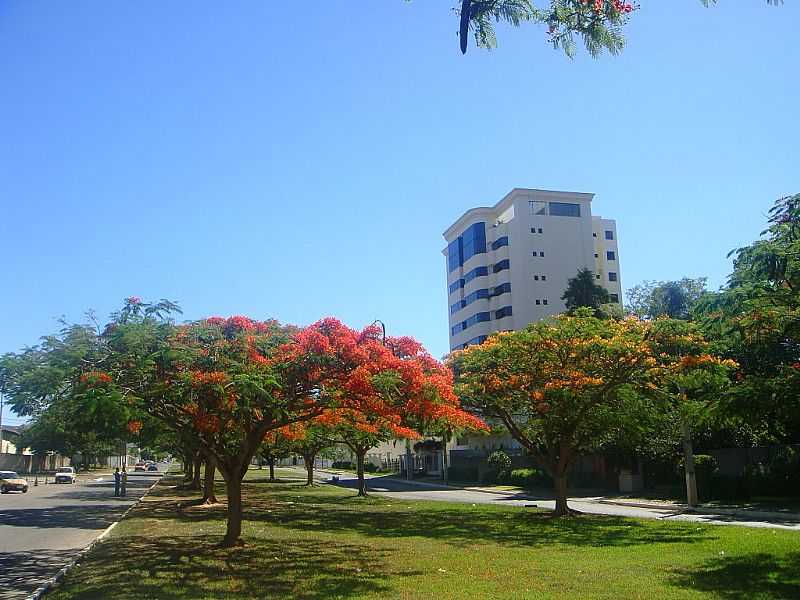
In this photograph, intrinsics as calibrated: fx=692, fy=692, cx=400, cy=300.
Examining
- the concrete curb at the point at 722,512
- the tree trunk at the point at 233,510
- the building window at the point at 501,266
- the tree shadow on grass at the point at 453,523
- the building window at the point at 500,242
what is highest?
the building window at the point at 500,242

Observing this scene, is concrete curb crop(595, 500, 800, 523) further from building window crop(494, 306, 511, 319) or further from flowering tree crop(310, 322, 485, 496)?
building window crop(494, 306, 511, 319)

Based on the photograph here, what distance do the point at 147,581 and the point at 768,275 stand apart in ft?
37.1

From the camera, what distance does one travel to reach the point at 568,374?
20.1 meters

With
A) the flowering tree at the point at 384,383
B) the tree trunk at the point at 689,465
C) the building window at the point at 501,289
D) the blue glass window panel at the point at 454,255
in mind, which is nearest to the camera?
the flowering tree at the point at 384,383

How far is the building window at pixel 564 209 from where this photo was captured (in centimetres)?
6862

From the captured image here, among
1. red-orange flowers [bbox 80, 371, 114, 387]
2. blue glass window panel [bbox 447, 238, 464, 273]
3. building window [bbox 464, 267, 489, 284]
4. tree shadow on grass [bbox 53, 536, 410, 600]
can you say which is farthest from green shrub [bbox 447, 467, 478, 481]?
red-orange flowers [bbox 80, 371, 114, 387]

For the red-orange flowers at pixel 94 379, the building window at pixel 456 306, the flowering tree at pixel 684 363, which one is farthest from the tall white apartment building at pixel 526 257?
the red-orange flowers at pixel 94 379

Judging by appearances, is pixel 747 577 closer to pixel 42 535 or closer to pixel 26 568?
pixel 26 568

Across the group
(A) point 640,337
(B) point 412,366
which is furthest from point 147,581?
(A) point 640,337

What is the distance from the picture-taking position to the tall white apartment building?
66.6 m

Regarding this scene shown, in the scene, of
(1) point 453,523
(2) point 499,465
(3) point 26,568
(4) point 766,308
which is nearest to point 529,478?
(2) point 499,465

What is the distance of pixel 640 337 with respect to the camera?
772 inches

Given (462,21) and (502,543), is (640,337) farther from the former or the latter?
(462,21)

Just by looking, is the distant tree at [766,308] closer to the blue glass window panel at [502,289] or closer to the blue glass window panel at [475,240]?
the blue glass window panel at [502,289]
